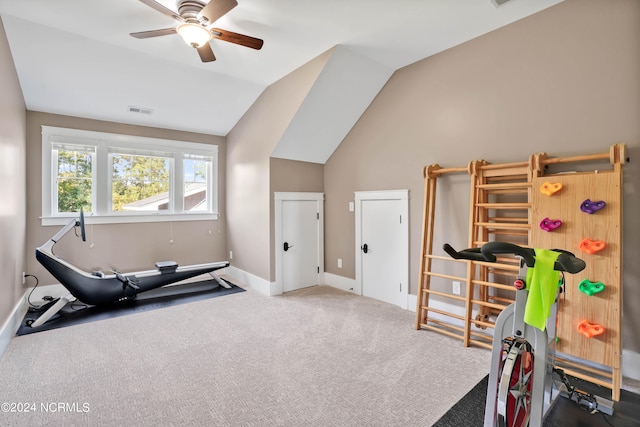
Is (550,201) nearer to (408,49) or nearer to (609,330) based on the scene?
(609,330)

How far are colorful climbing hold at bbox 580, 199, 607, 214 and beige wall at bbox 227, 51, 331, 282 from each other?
2.88 metres

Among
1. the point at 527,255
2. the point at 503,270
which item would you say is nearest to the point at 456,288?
the point at 503,270

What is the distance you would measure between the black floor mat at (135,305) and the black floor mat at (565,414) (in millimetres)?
3523

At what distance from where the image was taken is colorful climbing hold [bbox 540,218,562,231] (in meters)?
2.53

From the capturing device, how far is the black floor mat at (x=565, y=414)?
1.96 meters

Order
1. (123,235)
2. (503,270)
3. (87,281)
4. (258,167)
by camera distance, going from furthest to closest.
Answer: (123,235)
(258,167)
(87,281)
(503,270)

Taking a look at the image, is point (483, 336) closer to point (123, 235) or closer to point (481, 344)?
point (481, 344)

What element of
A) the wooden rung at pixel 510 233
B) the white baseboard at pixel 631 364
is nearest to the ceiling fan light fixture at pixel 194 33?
the wooden rung at pixel 510 233

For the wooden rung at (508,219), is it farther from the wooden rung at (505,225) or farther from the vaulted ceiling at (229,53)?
the vaulted ceiling at (229,53)

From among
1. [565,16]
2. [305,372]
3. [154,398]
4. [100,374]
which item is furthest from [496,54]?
[100,374]

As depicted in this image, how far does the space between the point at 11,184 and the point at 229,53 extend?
2.72 meters

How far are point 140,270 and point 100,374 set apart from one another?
2.88 metres

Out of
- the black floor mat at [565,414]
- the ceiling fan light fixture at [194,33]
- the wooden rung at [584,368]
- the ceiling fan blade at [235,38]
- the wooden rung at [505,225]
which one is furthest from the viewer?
the wooden rung at [505,225]

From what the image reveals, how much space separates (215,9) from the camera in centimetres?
233
